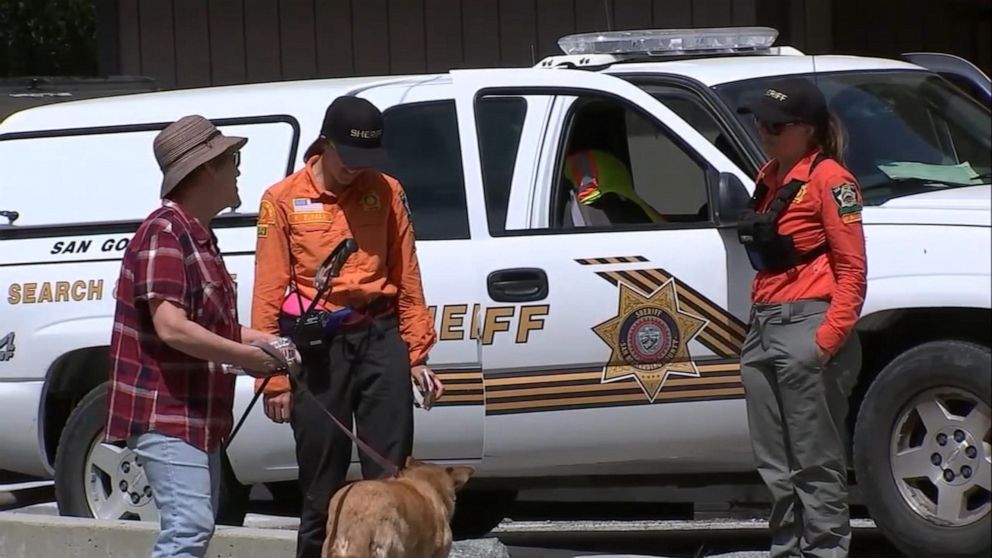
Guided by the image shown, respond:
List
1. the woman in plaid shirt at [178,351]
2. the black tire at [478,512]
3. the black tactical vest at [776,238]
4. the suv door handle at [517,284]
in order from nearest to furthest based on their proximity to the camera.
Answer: the woman in plaid shirt at [178,351] → the black tactical vest at [776,238] → the suv door handle at [517,284] → the black tire at [478,512]

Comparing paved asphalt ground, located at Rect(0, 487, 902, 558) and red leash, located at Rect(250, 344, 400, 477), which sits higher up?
red leash, located at Rect(250, 344, 400, 477)

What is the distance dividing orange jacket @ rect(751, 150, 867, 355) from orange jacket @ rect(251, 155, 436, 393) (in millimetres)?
1291

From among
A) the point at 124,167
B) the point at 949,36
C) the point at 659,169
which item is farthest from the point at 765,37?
the point at 949,36

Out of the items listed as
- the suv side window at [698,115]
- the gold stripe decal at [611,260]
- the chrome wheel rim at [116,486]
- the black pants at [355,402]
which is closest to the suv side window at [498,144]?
the gold stripe decal at [611,260]

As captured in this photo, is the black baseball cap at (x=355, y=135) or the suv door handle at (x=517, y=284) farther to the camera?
the suv door handle at (x=517, y=284)

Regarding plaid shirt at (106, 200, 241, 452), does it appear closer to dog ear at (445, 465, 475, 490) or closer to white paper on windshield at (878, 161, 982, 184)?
dog ear at (445, 465, 475, 490)

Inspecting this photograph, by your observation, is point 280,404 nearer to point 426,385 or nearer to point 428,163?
point 426,385

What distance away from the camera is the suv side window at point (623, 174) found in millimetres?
6148

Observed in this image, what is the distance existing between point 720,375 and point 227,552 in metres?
1.99

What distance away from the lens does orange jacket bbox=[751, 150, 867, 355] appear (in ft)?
16.9

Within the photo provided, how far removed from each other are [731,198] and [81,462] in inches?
113

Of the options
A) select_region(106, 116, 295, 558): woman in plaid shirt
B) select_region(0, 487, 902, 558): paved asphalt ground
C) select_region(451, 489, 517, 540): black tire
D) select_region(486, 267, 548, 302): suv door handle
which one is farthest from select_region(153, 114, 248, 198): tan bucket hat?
select_region(0, 487, 902, 558): paved asphalt ground

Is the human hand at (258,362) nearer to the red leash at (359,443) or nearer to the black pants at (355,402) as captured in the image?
the red leash at (359,443)

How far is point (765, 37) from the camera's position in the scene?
6895 millimetres
